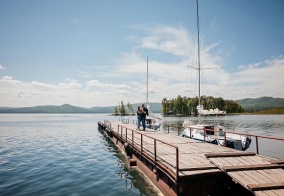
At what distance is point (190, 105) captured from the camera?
15400 centimetres

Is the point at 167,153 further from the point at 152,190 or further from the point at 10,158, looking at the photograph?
the point at 10,158

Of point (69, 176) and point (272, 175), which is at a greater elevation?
point (272, 175)

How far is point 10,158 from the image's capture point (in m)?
20.4

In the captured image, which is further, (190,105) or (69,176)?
(190,105)

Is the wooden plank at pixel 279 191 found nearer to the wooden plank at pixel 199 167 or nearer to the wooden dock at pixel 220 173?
the wooden dock at pixel 220 173

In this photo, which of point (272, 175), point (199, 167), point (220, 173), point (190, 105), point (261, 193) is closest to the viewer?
point (261, 193)

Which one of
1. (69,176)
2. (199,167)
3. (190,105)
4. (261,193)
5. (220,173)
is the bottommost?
(69,176)

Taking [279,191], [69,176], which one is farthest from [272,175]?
[69,176]

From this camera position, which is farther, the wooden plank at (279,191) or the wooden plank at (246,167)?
the wooden plank at (246,167)

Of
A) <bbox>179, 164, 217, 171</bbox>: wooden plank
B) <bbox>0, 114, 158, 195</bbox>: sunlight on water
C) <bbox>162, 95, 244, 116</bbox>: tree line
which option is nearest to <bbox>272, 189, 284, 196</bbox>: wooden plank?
<bbox>179, 164, 217, 171</bbox>: wooden plank

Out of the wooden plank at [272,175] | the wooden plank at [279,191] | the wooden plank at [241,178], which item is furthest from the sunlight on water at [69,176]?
the wooden plank at [279,191]

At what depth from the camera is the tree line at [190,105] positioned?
508 feet

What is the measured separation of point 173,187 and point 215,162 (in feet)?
6.98

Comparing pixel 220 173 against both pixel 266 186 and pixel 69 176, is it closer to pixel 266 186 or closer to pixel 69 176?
pixel 266 186
